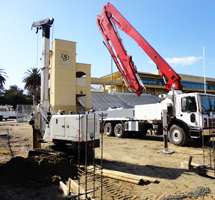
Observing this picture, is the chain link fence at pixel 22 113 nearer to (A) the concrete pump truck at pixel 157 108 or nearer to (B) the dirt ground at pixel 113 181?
(A) the concrete pump truck at pixel 157 108

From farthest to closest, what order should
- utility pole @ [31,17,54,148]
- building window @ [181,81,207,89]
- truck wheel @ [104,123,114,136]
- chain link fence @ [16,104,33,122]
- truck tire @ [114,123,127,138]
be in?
1. building window @ [181,81,207,89]
2. chain link fence @ [16,104,33,122]
3. truck wheel @ [104,123,114,136]
4. truck tire @ [114,123,127,138]
5. utility pole @ [31,17,54,148]

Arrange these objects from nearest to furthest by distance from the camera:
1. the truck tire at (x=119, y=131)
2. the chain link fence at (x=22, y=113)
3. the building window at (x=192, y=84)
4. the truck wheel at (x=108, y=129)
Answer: the truck tire at (x=119, y=131)
the truck wheel at (x=108, y=129)
the chain link fence at (x=22, y=113)
the building window at (x=192, y=84)

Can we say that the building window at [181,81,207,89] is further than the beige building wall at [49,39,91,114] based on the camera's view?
Yes

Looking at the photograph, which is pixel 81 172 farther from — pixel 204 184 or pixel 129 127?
pixel 129 127

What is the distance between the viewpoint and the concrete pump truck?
1006cm

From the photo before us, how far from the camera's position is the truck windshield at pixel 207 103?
10091 mm

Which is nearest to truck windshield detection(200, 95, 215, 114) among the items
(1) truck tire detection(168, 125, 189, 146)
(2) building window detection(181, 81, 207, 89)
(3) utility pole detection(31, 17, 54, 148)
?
(1) truck tire detection(168, 125, 189, 146)

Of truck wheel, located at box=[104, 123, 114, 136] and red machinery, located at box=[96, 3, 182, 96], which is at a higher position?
red machinery, located at box=[96, 3, 182, 96]

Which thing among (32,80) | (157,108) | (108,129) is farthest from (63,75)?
(157,108)

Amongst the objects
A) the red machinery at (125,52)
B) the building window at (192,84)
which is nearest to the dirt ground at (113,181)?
the red machinery at (125,52)

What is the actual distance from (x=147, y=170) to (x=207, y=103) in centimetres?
593

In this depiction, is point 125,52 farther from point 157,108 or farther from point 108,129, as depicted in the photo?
point 108,129

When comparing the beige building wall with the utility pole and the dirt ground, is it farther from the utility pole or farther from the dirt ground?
the dirt ground

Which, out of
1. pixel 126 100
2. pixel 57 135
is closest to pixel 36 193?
pixel 57 135
